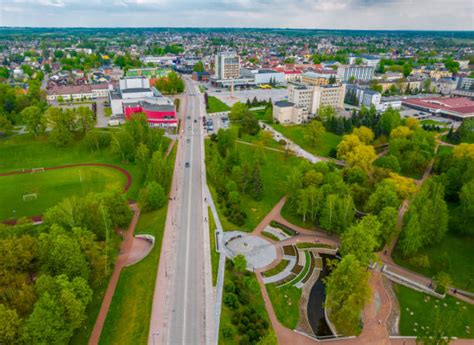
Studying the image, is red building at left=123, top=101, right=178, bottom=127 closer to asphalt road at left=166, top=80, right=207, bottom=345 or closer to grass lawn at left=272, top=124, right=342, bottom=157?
asphalt road at left=166, top=80, right=207, bottom=345

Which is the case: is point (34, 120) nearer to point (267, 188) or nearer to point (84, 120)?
point (84, 120)

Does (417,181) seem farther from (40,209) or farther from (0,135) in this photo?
(0,135)

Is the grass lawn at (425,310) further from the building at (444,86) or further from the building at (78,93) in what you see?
the building at (444,86)

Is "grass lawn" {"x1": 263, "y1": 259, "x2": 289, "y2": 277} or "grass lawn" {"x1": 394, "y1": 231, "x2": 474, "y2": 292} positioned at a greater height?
"grass lawn" {"x1": 394, "y1": 231, "x2": 474, "y2": 292}

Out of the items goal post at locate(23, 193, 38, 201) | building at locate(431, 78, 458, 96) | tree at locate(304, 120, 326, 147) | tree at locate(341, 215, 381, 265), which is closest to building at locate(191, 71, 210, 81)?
tree at locate(304, 120, 326, 147)

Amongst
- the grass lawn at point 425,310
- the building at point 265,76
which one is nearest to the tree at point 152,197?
the grass lawn at point 425,310

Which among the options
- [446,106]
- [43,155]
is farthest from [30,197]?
[446,106]
